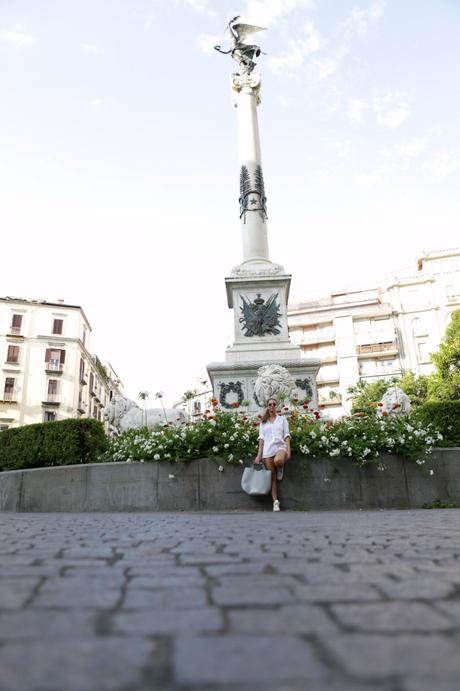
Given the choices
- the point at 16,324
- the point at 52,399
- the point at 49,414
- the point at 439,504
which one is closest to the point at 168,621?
the point at 439,504

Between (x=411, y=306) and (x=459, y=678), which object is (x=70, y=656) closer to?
(x=459, y=678)

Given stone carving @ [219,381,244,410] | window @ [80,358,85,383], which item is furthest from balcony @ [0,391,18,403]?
stone carving @ [219,381,244,410]

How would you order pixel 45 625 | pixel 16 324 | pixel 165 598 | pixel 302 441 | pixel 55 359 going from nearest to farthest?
1. pixel 45 625
2. pixel 165 598
3. pixel 302 441
4. pixel 55 359
5. pixel 16 324

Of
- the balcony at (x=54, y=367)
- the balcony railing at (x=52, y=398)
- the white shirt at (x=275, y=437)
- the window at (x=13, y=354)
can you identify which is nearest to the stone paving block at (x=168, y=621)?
the white shirt at (x=275, y=437)

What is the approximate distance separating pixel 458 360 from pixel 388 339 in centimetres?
2390

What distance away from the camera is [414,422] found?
352 inches

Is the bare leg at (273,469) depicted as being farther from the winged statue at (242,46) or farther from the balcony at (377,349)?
the balcony at (377,349)

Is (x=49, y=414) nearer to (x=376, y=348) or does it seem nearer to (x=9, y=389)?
(x=9, y=389)

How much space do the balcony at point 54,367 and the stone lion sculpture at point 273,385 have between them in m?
46.6

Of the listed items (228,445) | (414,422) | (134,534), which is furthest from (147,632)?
(414,422)

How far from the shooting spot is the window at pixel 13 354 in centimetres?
5491

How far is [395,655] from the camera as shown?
130cm

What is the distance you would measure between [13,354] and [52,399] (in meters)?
6.71

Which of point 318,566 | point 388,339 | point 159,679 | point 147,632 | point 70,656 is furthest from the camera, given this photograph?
point 388,339
